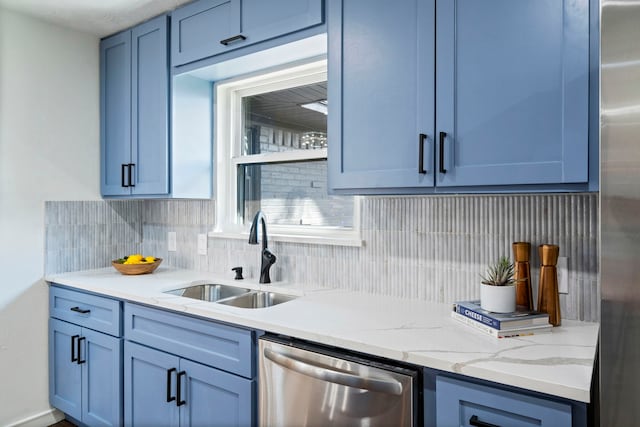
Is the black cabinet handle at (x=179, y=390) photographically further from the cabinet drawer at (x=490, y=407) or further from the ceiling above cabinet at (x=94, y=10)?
the ceiling above cabinet at (x=94, y=10)

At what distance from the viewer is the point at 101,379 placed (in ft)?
7.61

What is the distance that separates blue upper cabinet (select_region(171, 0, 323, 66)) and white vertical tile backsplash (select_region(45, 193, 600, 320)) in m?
0.85

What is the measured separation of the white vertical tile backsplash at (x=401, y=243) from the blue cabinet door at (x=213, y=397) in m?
0.68

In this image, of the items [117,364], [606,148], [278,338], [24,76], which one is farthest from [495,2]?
[24,76]

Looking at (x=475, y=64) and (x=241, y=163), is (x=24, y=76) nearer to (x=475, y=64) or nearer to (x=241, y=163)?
(x=241, y=163)

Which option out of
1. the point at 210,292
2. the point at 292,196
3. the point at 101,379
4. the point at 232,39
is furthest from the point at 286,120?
the point at 101,379

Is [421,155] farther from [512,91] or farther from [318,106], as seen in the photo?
[318,106]

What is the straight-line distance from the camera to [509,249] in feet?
5.57

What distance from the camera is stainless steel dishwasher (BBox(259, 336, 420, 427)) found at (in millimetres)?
1301

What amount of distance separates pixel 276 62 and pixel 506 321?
1.64 meters

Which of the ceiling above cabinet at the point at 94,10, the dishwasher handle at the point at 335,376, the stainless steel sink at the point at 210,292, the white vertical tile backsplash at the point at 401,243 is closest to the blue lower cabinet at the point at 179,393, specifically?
the dishwasher handle at the point at 335,376

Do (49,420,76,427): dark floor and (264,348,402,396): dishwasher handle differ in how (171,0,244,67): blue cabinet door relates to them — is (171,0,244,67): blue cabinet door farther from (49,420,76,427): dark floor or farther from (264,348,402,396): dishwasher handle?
(49,420,76,427): dark floor

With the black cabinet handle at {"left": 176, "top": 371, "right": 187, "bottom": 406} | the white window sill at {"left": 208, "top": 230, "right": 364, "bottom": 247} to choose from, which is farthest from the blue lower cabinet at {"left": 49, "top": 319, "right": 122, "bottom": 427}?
the white window sill at {"left": 208, "top": 230, "right": 364, "bottom": 247}

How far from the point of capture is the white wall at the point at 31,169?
8.03ft
